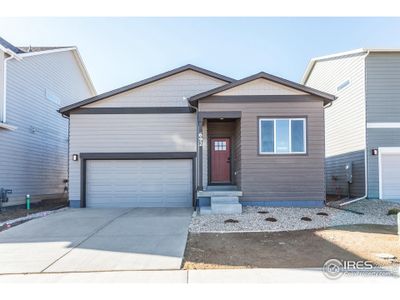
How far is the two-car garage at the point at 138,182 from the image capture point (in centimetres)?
1199

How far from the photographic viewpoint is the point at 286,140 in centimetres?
1039

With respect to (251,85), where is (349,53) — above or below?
above

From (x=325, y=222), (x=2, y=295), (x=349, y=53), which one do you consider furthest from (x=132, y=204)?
(x=349, y=53)

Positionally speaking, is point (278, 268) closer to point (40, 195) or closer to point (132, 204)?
point (132, 204)

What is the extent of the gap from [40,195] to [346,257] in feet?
43.8

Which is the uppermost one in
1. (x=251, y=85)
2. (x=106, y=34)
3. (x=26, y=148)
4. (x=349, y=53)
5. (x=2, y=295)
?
(x=349, y=53)

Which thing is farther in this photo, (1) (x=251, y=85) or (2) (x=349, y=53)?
(2) (x=349, y=53)

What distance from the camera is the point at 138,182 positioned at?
12.1 meters

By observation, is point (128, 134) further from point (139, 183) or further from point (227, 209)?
point (227, 209)

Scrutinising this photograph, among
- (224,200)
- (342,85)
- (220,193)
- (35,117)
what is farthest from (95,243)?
(342,85)

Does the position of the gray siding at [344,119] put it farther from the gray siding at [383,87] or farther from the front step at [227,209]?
the front step at [227,209]

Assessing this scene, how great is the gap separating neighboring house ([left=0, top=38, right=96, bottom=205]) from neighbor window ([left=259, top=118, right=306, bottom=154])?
30.6 feet

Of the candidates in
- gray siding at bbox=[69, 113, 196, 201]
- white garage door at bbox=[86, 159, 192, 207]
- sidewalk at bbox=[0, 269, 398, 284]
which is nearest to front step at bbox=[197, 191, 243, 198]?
white garage door at bbox=[86, 159, 192, 207]

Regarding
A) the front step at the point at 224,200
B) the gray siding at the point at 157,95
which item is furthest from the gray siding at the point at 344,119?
the gray siding at the point at 157,95
